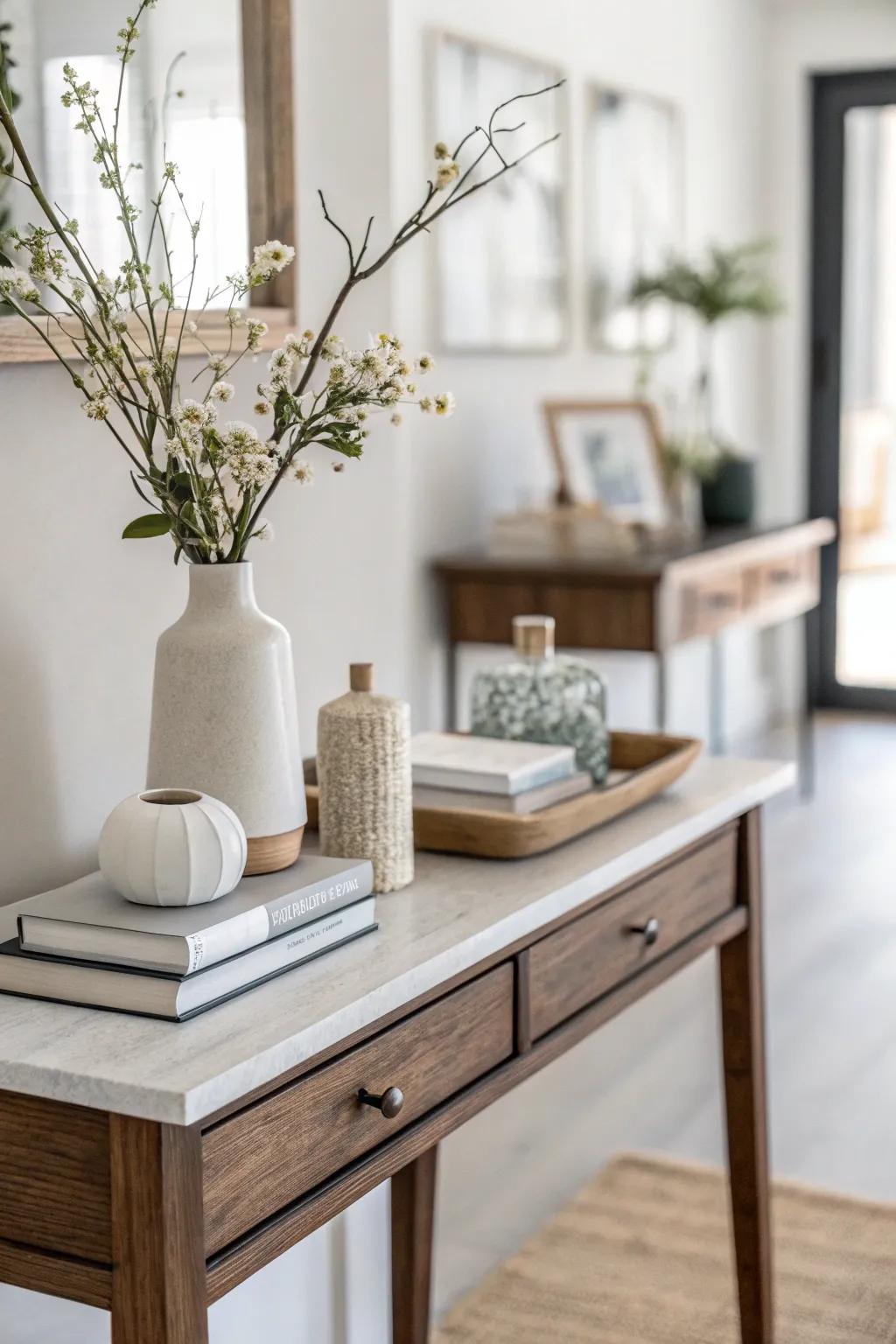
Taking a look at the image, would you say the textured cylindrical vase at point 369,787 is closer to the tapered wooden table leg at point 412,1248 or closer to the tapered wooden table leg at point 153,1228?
the tapered wooden table leg at point 153,1228

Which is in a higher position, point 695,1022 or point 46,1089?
point 46,1089

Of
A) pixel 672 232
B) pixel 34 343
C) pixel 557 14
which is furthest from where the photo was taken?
pixel 672 232

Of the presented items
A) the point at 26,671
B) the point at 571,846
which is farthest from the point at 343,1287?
the point at 26,671

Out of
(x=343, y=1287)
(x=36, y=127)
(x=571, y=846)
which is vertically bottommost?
(x=343, y=1287)

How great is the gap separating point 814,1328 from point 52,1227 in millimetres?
1413

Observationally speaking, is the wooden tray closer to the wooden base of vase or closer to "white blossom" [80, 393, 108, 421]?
the wooden base of vase

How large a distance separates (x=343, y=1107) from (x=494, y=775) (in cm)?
44

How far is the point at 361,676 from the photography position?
144 cm

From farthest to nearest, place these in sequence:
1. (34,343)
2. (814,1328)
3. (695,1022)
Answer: (695,1022), (814,1328), (34,343)

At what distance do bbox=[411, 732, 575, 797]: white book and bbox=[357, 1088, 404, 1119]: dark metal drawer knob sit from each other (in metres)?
0.38

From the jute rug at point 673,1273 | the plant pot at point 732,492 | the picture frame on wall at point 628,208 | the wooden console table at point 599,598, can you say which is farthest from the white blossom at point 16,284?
the plant pot at point 732,492

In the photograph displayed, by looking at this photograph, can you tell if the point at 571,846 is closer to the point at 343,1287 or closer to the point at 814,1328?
the point at 343,1287

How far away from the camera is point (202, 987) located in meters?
1.12

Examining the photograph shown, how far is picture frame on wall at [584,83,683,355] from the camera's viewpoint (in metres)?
4.58
